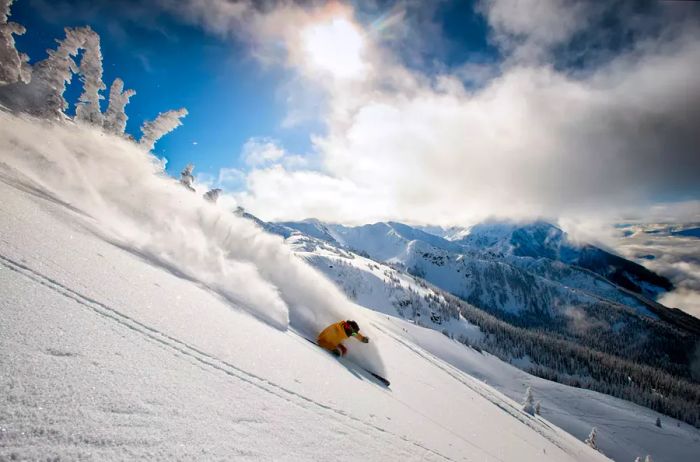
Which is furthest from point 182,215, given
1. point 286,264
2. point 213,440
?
point 213,440

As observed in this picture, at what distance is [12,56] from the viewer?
737 inches

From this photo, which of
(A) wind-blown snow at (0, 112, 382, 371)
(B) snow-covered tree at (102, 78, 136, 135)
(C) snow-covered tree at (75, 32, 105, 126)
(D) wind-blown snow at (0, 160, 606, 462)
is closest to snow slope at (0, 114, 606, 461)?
(D) wind-blown snow at (0, 160, 606, 462)

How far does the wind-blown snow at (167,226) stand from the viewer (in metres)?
11.7

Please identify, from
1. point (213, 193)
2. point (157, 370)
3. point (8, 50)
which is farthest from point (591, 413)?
point (8, 50)

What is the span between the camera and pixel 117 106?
2831cm

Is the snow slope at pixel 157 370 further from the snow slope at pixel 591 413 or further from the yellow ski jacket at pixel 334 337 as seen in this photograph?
the snow slope at pixel 591 413

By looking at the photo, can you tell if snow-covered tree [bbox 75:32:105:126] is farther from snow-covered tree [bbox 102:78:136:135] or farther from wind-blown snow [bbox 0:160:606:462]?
wind-blown snow [bbox 0:160:606:462]

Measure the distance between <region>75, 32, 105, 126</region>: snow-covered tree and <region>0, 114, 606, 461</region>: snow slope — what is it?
1288cm

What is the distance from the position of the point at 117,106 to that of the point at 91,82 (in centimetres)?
333

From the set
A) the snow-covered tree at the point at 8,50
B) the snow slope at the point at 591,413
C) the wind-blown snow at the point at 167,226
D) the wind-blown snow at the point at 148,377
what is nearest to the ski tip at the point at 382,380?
the wind-blown snow at the point at 167,226

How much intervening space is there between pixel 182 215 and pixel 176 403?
14.1m

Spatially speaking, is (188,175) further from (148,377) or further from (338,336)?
(148,377)

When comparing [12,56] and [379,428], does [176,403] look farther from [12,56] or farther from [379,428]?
[12,56]

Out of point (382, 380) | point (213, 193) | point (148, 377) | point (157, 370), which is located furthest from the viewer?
point (213, 193)
